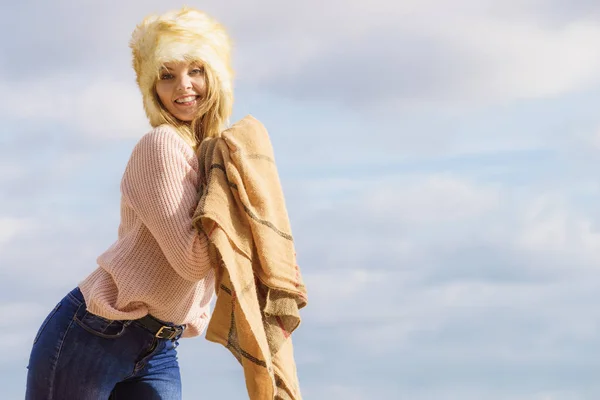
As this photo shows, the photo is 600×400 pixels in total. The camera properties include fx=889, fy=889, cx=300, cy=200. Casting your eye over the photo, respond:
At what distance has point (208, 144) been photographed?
3268 millimetres

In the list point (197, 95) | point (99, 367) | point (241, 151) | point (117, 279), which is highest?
point (197, 95)

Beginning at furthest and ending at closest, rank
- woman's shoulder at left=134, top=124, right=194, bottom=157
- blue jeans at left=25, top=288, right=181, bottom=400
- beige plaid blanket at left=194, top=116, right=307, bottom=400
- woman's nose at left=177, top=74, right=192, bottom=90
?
woman's nose at left=177, top=74, right=192, bottom=90
blue jeans at left=25, top=288, right=181, bottom=400
woman's shoulder at left=134, top=124, right=194, bottom=157
beige plaid blanket at left=194, top=116, right=307, bottom=400

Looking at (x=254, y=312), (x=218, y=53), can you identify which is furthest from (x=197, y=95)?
(x=254, y=312)

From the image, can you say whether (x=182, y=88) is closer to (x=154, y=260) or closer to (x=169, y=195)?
(x=169, y=195)

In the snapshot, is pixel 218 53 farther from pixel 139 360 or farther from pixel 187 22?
pixel 139 360

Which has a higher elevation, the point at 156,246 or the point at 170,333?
the point at 156,246

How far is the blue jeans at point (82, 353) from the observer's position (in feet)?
10.6

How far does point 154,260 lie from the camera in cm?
318

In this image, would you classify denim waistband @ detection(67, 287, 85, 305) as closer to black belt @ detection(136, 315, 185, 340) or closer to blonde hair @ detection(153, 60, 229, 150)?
black belt @ detection(136, 315, 185, 340)

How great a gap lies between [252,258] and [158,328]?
465mm

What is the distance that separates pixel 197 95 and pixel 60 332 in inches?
41.2

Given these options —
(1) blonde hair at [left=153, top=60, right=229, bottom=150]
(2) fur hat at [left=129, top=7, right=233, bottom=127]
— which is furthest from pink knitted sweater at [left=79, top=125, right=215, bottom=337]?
(2) fur hat at [left=129, top=7, right=233, bottom=127]

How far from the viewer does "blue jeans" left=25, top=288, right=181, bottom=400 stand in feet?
10.6

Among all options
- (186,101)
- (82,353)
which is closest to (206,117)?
(186,101)
